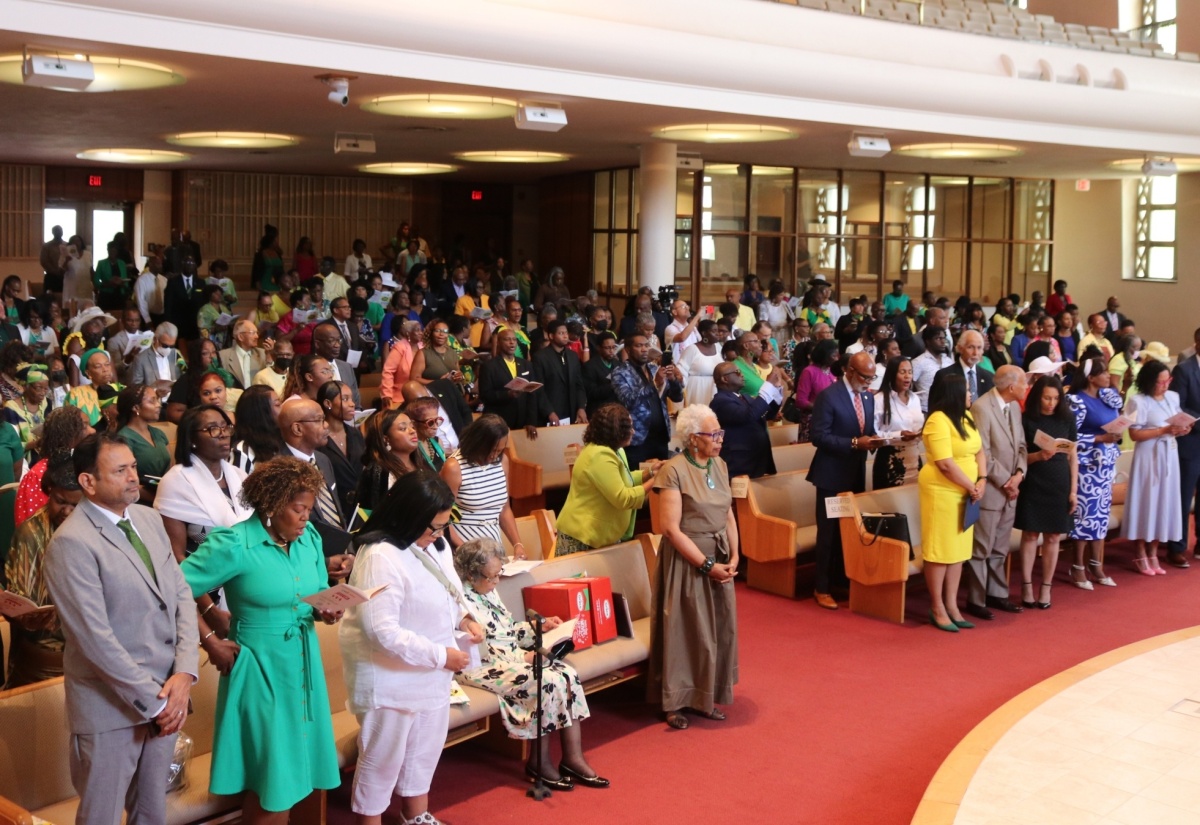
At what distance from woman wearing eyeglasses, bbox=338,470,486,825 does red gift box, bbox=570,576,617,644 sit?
156 cm

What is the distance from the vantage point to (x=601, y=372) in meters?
10.0

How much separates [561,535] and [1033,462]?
340cm

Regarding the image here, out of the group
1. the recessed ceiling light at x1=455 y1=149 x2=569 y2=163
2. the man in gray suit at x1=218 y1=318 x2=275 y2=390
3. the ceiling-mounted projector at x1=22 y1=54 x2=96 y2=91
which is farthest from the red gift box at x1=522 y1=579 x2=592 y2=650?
the recessed ceiling light at x1=455 y1=149 x2=569 y2=163

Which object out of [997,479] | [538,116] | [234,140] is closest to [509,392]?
[538,116]

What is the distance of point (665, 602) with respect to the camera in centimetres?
607

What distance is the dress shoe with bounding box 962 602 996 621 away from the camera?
8148 mm

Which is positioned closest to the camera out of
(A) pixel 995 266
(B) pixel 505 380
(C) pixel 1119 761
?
(C) pixel 1119 761

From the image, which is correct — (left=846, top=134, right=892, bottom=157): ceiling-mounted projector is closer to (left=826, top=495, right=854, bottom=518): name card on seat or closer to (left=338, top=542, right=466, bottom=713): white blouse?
(left=826, top=495, right=854, bottom=518): name card on seat

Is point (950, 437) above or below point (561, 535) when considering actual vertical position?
above

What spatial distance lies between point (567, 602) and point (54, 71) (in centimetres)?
538

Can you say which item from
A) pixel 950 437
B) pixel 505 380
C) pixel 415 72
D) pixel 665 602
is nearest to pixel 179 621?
pixel 665 602

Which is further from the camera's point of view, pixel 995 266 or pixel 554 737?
pixel 995 266

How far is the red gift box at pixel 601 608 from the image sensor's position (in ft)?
20.0

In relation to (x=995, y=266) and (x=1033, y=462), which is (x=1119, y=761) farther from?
(x=995, y=266)
